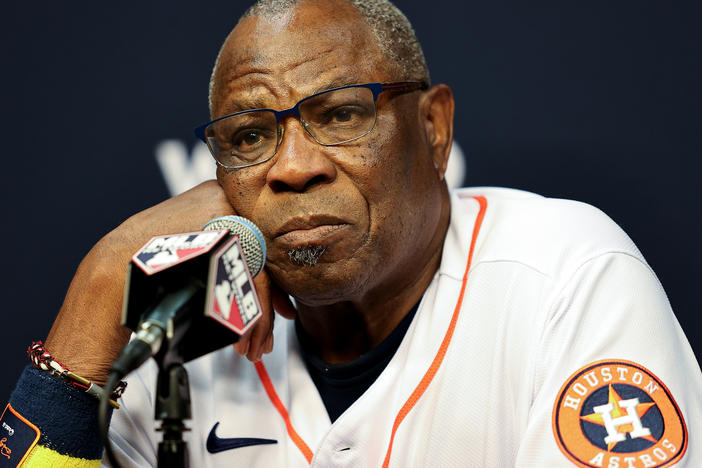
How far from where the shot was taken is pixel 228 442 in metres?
1.64

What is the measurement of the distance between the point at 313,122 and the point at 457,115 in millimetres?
698

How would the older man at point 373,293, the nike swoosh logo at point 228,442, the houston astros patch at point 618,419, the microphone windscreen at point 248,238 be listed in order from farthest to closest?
1. the nike swoosh logo at point 228,442
2. the older man at point 373,293
3. the microphone windscreen at point 248,238
4. the houston astros patch at point 618,419

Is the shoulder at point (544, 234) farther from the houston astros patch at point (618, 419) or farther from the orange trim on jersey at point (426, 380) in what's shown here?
the houston astros patch at point (618, 419)

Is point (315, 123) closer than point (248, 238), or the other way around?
point (248, 238)

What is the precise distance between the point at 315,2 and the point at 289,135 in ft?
1.10

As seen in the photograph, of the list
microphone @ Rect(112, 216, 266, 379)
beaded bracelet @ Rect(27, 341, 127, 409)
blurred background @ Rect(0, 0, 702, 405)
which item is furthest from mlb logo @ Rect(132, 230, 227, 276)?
blurred background @ Rect(0, 0, 702, 405)

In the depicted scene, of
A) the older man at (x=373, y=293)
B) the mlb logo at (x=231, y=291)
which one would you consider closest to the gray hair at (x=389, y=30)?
the older man at (x=373, y=293)

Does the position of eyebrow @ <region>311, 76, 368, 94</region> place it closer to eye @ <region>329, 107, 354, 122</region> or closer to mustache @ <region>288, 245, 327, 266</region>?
eye @ <region>329, 107, 354, 122</region>

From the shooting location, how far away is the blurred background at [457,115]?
1.95 metres

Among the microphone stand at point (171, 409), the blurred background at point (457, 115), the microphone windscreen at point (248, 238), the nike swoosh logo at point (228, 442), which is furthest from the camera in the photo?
the blurred background at point (457, 115)

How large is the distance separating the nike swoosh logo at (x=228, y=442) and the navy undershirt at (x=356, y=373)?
163 mm

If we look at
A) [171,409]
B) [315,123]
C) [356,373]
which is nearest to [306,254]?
[315,123]

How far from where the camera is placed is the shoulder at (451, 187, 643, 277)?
1429mm

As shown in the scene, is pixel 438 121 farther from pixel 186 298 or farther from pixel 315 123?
pixel 186 298
